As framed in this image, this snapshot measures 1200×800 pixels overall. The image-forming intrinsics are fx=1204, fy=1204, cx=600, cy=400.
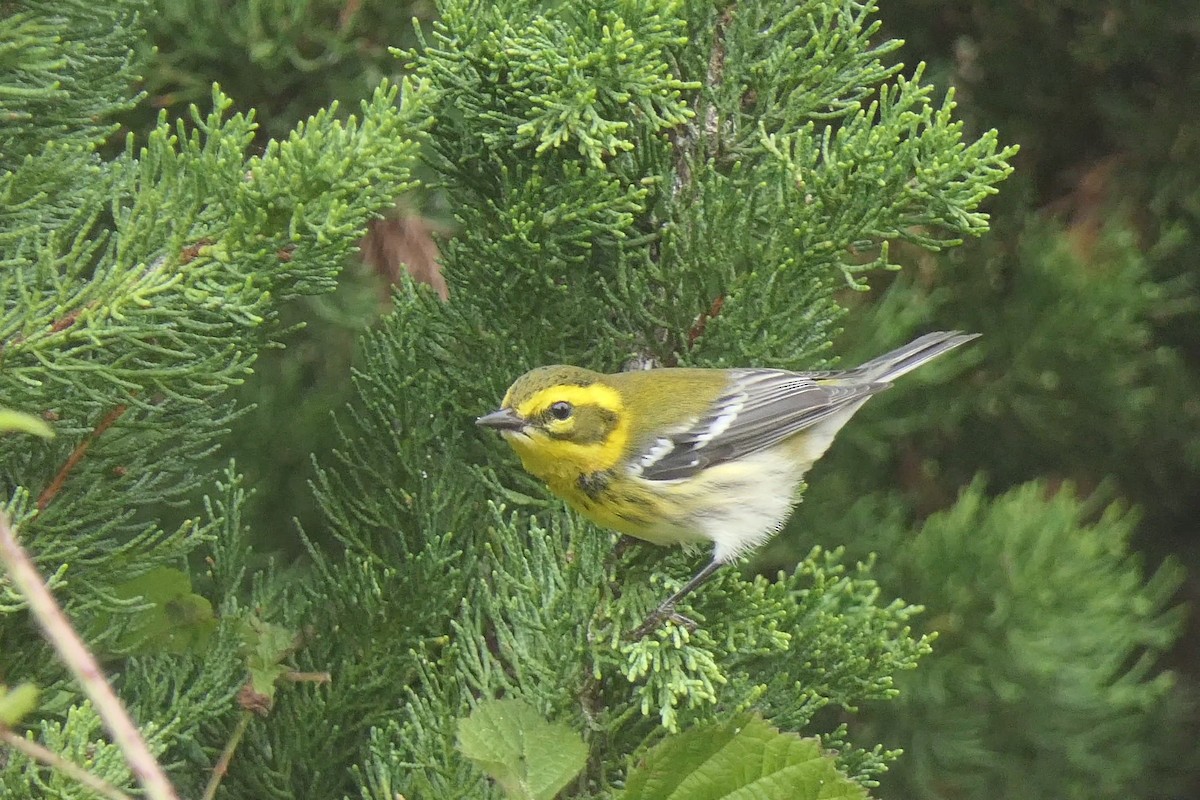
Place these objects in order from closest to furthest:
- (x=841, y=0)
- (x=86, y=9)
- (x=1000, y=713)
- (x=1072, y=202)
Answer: (x=86, y=9) → (x=841, y=0) → (x=1000, y=713) → (x=1072, y=202)

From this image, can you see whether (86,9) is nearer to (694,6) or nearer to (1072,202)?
(694,6)

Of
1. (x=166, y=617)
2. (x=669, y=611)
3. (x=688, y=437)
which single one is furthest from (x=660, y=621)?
(x=688, y=437)

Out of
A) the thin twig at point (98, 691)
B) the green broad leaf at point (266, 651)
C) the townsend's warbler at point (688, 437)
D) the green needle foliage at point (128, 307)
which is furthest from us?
the townsend's warbler at point (688, 437)

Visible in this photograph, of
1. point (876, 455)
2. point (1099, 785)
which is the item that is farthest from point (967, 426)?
point (1099, 785)

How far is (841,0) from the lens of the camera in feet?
5.62

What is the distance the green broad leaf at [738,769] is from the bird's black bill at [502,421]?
70 centimetres

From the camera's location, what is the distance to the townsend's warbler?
196 centimetres

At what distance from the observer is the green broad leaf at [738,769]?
1185 mm

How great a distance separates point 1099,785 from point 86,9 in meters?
2.42

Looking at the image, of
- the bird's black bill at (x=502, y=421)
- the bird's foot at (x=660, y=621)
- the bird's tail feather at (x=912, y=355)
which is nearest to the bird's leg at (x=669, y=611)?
the bird's foot at (x=660, y=621)

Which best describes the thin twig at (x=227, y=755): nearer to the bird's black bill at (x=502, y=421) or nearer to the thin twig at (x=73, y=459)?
the thin twig at (x=73, y=459)

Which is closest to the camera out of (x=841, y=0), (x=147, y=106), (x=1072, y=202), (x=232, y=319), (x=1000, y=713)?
(x=232, y=319)

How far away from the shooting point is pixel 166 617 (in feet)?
5.22

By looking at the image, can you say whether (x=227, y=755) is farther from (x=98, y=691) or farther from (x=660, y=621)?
(x=98, y=691)
